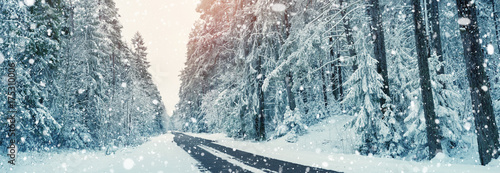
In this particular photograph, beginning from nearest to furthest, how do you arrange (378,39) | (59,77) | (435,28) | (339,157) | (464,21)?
(464,21)
(339,157)
(378,39)
(435,28)
(59,77)

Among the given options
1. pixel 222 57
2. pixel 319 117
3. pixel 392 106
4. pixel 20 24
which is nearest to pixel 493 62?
pixel 392 106

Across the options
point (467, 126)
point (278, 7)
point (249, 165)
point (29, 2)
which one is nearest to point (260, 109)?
point (278, 7)

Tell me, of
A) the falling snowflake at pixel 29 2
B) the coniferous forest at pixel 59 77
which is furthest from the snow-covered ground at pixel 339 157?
the falling snowflake at pixel 29 2

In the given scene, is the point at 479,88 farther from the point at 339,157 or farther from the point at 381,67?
the point at 339,157

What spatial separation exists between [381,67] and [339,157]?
4.16 metres

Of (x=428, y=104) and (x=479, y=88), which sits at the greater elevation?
(x=479, y=88)

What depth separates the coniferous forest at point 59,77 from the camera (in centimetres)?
1122

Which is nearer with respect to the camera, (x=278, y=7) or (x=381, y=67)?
(x=381, y=67)

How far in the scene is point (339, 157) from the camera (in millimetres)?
10555

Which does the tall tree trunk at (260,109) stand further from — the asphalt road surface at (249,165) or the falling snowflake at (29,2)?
the falling snowflake at (29,2)

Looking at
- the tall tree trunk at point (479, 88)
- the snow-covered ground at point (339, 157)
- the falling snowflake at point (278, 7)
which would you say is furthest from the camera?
the falling snowflake at point (278, 7)

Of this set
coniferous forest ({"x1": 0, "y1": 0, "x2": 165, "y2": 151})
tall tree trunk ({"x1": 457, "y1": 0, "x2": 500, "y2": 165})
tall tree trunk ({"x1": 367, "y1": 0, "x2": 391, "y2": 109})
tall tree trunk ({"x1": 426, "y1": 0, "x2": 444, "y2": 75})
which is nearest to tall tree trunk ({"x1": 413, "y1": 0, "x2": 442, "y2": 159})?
tall tree trunk ({"x1": 457, "y1": 0, "x2": 500, "y2": 165})

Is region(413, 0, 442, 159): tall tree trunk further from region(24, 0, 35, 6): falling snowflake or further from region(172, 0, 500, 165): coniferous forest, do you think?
region(24, 0, 35, 6): falling snowflake

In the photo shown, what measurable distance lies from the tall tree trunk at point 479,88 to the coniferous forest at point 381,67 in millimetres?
25
